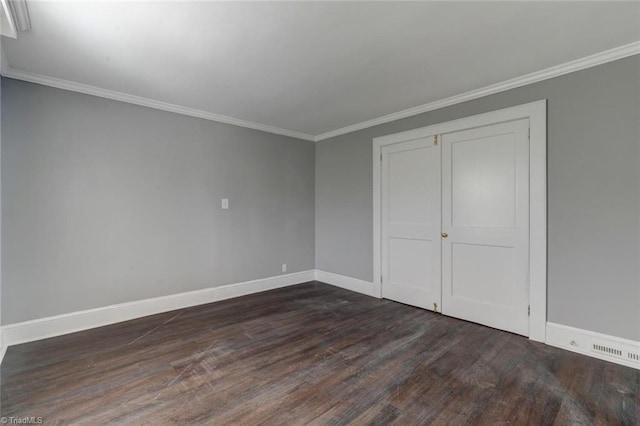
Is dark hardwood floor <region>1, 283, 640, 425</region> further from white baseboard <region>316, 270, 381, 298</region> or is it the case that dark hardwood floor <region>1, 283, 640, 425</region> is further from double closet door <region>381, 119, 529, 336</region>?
white baseboard <region>316, 270, 381, 298</region>

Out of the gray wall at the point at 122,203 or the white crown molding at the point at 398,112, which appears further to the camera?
the gray wall at the point at 122,203

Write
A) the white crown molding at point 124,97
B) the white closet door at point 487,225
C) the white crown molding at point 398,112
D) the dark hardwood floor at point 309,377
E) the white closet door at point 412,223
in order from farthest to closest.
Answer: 1. the white closet door at point 412,223
2. the white closet door at point 487,225
3. the white crown molding at point 124,97
4. the white crown molding at point 398,112
5. the dark hardwood floor at point 309,377

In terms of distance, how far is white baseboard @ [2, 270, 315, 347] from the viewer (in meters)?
2.74

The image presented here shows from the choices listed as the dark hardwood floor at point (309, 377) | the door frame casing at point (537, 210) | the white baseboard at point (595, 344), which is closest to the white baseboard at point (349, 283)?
the dark hardwood floor at point (309, 377)

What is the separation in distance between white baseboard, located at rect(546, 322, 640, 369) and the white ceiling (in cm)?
234

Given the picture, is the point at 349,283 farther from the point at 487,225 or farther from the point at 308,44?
the point at 308,44

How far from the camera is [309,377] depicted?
86.8 inches

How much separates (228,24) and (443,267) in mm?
3228

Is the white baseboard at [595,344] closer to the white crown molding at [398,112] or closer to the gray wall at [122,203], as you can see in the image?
the white crown molding at [398,112]

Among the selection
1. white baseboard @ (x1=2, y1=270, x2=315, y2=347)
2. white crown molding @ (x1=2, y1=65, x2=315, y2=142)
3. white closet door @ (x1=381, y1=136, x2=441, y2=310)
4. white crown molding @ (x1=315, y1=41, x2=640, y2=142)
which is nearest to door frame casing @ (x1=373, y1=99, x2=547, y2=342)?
white crown molding @ (x1=315, y1=41, x2=640, y2=142)

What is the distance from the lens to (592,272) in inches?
99.1

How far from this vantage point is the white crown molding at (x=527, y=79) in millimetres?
2355

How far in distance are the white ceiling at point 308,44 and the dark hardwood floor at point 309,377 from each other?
8.25 ft

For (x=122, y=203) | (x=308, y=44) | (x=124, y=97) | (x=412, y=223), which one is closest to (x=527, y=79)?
(x=412, y=223)
